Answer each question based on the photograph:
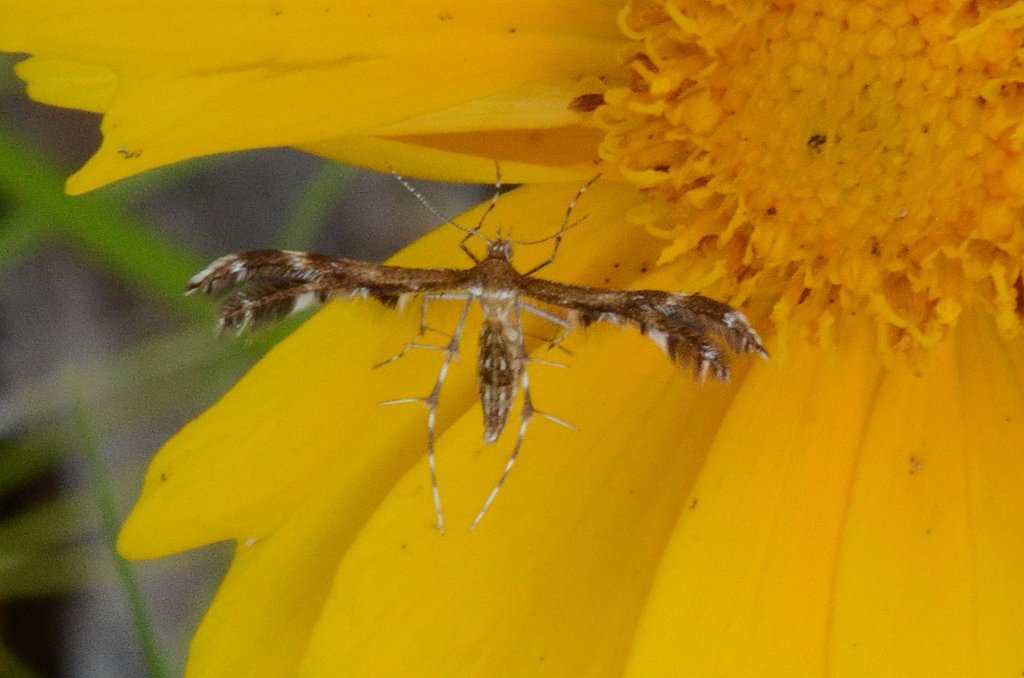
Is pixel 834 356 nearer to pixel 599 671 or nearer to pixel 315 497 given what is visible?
pixel 599 671

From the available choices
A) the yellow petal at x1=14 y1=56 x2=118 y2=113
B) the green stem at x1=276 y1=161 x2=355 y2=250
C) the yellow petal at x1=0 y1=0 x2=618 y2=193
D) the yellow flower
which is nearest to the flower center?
the yellow flower

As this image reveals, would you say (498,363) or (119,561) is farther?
(119,561)

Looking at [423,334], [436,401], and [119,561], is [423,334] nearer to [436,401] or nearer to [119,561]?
[436,401]

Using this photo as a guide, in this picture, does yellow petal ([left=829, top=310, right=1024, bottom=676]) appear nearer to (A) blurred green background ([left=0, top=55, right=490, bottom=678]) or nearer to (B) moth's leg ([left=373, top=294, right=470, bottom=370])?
(B) moth's leg ([left=373, top=294, right=470, bottom=370])

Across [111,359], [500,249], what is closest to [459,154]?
[500,249]

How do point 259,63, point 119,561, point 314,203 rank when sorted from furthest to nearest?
point 314,203
point 119,561
point 259,63
